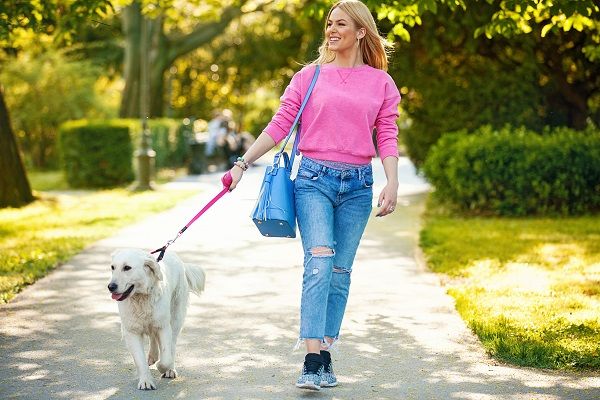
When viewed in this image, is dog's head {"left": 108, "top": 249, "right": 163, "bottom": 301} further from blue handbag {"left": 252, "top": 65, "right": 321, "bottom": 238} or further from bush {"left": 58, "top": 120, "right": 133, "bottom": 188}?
bush {"left": 58, "top": 120, "right": 133, "bottom": 188}

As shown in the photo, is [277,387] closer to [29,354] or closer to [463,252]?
[29,354]

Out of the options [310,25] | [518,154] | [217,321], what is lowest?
[217,321]

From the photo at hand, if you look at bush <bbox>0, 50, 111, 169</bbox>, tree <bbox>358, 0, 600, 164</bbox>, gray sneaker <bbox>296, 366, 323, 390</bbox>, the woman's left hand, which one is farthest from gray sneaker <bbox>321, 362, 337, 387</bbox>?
bush <bbox>0, 50, 111, 169</bbox>

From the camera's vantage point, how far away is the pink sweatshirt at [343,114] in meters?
5.22

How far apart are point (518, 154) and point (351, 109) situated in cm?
948

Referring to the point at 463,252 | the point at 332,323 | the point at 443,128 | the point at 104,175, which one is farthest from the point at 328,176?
the point at 104,175

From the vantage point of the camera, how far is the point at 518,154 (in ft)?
46.8

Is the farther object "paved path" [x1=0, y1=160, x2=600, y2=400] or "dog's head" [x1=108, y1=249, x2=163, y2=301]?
"paved path" [x1=0, y1=160, x2=600, y2=400]

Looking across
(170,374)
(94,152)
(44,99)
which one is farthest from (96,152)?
(170,374)

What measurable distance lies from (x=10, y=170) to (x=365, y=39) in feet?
39.6

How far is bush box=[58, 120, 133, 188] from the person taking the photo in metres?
20.8

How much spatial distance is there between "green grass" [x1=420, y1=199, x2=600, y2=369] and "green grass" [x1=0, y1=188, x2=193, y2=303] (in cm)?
384

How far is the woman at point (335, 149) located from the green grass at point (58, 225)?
3663 mm

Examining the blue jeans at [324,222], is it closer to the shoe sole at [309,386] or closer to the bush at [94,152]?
the shoe sole at [309,386]
